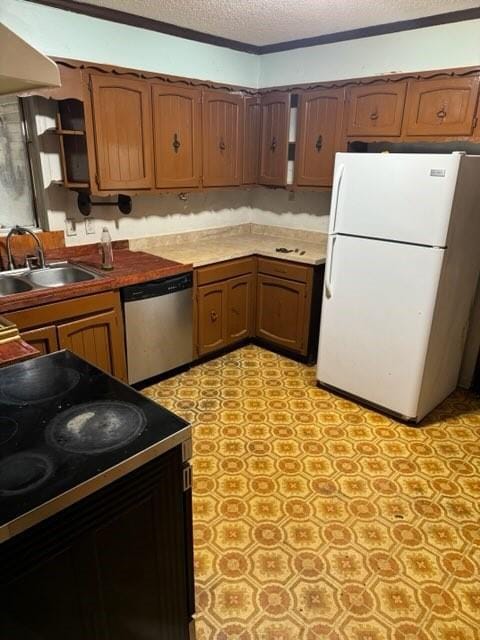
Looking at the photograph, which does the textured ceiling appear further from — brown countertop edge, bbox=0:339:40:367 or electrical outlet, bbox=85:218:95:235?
brown countertop edge, bbox=0:339:40:367

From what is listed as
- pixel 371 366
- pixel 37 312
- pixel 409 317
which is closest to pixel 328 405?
pixel 371 366

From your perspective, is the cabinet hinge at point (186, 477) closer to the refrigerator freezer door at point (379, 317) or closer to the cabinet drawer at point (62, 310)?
the cabinet drawer at point (62, 310)

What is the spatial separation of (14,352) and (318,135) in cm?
271

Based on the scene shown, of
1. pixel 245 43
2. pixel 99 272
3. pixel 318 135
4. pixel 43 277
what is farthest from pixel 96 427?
pixel 245 43

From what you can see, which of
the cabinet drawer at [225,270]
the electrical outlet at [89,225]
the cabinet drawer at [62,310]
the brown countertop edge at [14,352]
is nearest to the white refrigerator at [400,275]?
the cabinet drawer at [225,270]

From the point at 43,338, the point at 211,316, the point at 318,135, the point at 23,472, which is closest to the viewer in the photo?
the point at 23,472

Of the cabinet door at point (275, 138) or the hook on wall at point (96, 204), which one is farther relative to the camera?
the cabinet door at point (275, 138)

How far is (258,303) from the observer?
3.81m

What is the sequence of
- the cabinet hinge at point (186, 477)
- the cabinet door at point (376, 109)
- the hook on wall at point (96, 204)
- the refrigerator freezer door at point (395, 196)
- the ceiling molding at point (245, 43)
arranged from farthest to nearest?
the hook on wall at point (96, 204) < the cabinet door at point (376, 109) < the ceiling molding at point (245, 43) < the refrigerator freezer door at point (395, 196) < the cabinet hinge at point (186, 477)

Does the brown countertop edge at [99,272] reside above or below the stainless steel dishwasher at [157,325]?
above

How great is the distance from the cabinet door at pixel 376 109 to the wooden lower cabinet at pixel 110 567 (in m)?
2.72

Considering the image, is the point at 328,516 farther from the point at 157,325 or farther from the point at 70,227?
the point at 70,227

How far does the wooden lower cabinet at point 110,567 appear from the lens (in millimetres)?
923

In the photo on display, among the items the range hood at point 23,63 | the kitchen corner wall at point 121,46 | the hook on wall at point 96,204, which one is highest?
the kitchen corner wall at point 121,46
